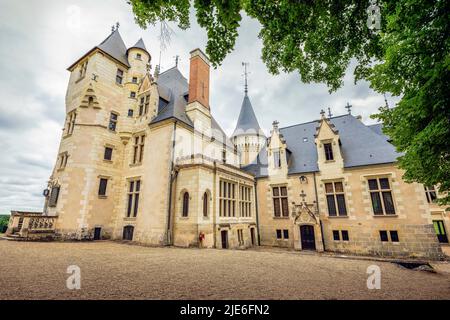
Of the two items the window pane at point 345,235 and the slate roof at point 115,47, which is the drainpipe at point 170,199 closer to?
the slate roof at point 115,47

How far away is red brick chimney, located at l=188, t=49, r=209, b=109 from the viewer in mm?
18422

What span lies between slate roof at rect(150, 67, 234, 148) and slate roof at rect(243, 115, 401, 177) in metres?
7.23

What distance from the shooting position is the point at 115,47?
20.8 metres

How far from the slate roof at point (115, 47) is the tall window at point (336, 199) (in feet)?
73.6

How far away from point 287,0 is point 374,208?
51.3ft

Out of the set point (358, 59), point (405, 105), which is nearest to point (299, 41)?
point (358, 59)

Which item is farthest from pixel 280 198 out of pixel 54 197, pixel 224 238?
pixel 54 197

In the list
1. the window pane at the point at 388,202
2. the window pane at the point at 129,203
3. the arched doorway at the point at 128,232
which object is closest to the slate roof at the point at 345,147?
the window pane at the point at 388,202

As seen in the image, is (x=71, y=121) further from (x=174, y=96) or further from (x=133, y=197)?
(x=174, y=96)

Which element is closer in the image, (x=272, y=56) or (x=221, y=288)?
(x=221, y=288)

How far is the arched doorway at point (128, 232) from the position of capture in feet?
52.2

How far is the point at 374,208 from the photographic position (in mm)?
15086

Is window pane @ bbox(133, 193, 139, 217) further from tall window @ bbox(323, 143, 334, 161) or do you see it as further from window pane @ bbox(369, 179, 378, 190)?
window pane @ bbox(369, 179, 378, 190)
